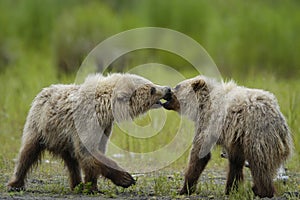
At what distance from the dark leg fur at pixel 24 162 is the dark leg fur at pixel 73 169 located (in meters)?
0.30

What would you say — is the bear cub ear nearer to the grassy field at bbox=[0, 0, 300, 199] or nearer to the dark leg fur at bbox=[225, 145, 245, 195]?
the dark leg fur at bbox=[225, 145, 245, 195]

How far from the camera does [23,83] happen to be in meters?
15.0

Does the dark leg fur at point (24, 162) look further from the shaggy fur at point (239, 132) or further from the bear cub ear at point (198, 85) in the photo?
the bear cub ear at point (198, 85)

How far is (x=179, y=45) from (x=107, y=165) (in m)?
12.7

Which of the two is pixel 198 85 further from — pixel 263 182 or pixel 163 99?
pixel 263 182

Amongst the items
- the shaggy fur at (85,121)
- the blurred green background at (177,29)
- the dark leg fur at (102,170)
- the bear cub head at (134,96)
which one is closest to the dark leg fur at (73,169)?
the shaggy fur at (85,121)

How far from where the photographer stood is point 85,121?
Result: 7.54 m

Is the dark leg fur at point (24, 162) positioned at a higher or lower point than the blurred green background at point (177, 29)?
lower

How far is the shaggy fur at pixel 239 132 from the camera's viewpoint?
24.0ft

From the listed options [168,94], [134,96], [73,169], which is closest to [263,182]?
[168,94]

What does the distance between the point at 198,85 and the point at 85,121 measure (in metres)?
1.41

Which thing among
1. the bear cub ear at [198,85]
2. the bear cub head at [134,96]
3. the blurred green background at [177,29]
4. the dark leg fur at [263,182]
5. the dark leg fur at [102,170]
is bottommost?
the dark leg fur at [263,182]

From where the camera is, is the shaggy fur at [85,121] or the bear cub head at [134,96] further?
the bear cub head at [134,96]

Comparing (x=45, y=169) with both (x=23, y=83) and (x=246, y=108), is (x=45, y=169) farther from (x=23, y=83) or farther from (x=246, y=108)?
(x=23, y=83)
